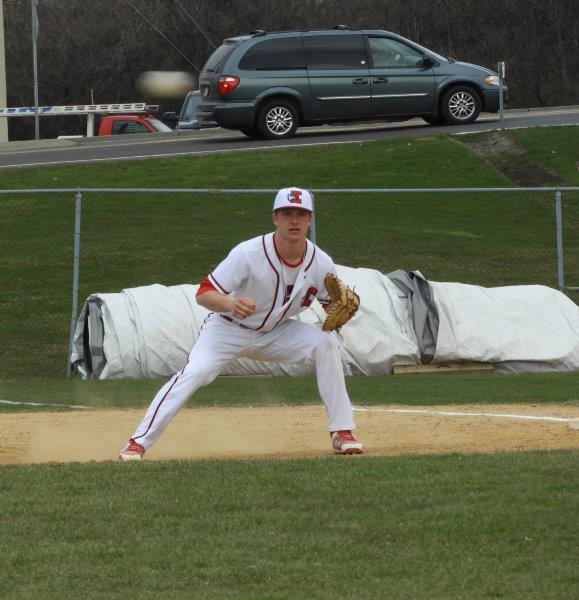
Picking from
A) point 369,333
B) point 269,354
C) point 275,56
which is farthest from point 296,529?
point 275,56

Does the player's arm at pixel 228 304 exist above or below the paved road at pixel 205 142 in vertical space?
below

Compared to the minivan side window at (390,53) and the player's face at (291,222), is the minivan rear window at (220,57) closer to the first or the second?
the minivan side window at (390,53)

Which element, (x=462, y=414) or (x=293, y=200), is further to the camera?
(x=462, y=414)

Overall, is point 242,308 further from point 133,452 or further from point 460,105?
point 460,105

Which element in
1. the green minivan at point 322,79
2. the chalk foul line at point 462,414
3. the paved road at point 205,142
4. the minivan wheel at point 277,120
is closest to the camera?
the chalk foul line at point 462,414

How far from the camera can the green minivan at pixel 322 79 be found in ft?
79.0

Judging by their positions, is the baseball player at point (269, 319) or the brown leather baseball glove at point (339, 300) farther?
the brown leather baseball glove at point (339, 300)

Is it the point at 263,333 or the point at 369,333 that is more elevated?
the point at 263,333

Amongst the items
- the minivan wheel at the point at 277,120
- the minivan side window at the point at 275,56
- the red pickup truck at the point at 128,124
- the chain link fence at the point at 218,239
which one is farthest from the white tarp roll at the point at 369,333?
the red pickup truck at the point at 128,124

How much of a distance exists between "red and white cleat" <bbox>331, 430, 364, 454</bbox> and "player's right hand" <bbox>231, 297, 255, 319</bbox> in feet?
3.45

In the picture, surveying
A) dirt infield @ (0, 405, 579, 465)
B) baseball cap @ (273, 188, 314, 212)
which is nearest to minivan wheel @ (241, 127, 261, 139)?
dirt infield @ (0, 405, 579, 465)

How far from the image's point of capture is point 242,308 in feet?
24.3

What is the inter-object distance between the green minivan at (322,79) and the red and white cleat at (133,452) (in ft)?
55.1

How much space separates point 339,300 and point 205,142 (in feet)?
62.0
